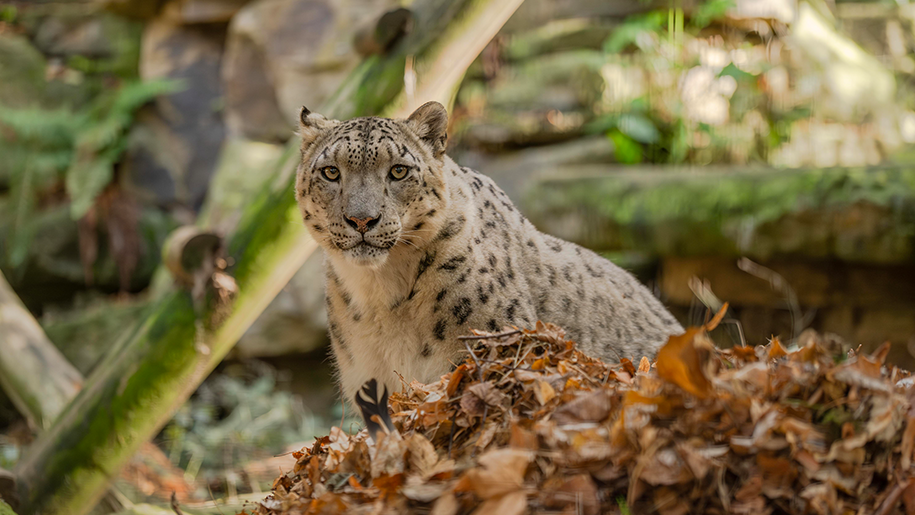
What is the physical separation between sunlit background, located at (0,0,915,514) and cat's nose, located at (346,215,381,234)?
1.98m

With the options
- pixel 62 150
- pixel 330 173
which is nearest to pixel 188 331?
pixel 330 173

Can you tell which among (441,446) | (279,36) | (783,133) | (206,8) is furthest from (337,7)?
(441,446)

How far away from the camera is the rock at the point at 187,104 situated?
1272cm

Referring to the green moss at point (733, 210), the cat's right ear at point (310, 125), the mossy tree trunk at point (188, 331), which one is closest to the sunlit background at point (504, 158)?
the green moss at point (733, 210)

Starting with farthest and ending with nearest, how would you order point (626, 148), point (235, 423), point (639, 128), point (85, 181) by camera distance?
point (85, 181) < point (626, 148) < point (639, 128) < point (235, 423)

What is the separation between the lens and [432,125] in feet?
Answer: 12.1

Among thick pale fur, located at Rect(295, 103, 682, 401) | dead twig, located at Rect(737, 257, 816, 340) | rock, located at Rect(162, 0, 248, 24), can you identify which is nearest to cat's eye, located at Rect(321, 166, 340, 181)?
thick pale fur, located at Rect(295, 103, 682, 401)

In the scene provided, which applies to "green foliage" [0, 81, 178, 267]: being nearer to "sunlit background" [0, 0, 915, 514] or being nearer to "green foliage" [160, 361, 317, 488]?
"sunlit background" [0, 0, 915, 514]

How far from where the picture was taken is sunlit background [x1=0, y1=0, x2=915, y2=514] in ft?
22.8

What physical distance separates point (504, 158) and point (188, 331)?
20.0ft

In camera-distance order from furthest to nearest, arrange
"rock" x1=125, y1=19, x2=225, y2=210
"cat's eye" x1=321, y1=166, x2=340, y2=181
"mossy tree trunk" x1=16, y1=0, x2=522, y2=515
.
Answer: "rock" x1=125, y1=19, x2=225, y2=210 → "mossy tree trunk" x1=16, y1=0, x2=522, y2=515 → "cat's eye" x1=321, y1=166, x2=340, y2=181

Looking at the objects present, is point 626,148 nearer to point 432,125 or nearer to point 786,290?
point 786,290

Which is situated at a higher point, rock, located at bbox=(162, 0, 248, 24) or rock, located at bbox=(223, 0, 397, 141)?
rock, located at bbox=(162, 0, 248, 24)

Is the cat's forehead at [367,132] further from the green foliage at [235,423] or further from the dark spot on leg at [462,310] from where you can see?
the green foliage at [235,423]
